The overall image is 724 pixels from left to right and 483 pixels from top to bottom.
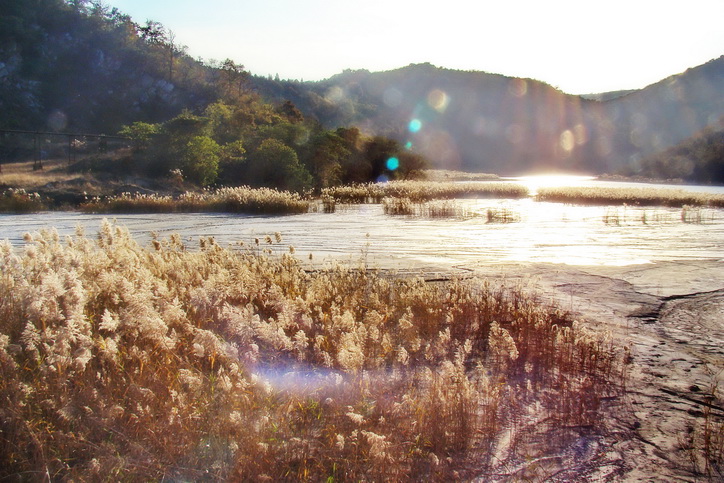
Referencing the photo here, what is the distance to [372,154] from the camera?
173ft

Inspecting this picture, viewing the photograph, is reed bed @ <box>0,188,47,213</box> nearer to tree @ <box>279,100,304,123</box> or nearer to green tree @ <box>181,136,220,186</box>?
green tree @ <box>181,136,220,186</box>

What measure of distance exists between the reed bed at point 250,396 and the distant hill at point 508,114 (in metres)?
117

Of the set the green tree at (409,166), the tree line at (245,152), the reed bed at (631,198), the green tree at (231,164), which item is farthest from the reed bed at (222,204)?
the green tree at (409,166)

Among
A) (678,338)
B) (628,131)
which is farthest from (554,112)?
(678,338)

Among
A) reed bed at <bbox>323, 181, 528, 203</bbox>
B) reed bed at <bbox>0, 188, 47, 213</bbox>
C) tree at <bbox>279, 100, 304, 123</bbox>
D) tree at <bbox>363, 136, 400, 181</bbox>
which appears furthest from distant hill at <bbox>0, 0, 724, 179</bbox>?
reed bed at <bbox>0, 188, 47, 213</bbox>

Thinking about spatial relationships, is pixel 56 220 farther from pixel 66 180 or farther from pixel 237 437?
pixel 237 437

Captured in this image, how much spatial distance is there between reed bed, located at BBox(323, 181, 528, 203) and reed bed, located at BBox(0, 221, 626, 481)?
22.0m

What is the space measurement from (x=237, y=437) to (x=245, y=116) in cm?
4399

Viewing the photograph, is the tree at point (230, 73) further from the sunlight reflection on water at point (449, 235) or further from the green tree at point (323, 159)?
the sunlight reflection on water at point (449, 235)

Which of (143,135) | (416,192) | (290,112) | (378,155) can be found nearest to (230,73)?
(290,112)

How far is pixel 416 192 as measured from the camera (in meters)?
29.8

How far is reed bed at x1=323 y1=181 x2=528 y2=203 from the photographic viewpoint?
29.6m

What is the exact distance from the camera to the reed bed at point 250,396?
3016 millimetres

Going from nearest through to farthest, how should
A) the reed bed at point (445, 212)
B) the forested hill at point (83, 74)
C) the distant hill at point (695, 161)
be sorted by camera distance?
the reed bed at point (445, 212) → the distant hill at point (695, 161) → the forested hill at point (83, 74)
